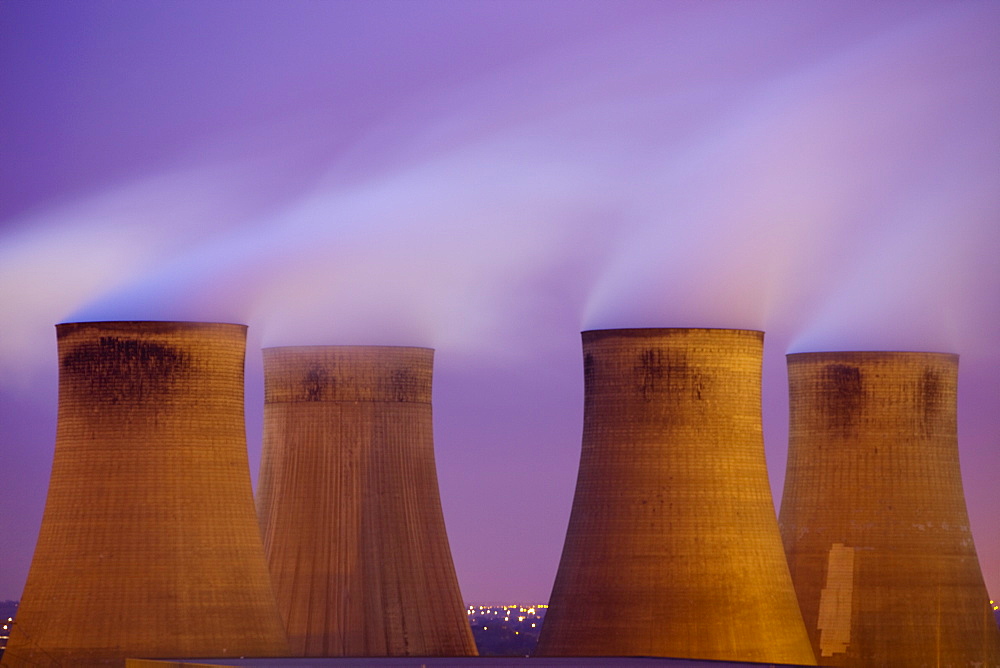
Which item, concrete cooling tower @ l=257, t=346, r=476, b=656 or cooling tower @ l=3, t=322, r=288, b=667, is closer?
cooling tower @ l=3, t=322, r=288, b=667

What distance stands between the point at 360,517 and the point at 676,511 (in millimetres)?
4923

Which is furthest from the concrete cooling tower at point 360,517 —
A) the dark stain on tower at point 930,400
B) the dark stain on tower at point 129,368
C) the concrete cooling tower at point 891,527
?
the dark stain on tower at point 930,400

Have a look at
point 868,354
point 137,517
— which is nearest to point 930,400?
point 868,354

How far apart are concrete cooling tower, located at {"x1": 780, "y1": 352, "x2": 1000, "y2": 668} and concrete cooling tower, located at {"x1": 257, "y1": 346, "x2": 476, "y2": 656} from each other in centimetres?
565

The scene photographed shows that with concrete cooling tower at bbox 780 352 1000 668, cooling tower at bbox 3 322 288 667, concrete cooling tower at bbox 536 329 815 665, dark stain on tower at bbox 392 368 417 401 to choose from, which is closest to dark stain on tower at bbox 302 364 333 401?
dark stain on tower at bbox 392 368 417 401

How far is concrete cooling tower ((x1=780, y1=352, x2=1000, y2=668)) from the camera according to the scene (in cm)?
3212

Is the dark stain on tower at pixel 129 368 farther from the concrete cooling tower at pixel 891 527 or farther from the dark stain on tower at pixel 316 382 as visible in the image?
the concrete cooling tower at pixel 891 527

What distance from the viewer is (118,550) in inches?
1051

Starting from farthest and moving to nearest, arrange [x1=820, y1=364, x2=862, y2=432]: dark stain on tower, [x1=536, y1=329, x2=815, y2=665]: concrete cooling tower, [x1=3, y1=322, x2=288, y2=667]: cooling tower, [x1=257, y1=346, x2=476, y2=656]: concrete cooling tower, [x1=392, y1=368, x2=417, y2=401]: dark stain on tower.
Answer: [x1=820, y1=364, x2=862, y2=432]: dark stain on tower < [x1=392, y1=368, x2=417, y2=401]: dark stain on tower < [x1=257, y1=346, x2=476, y2=656]: concrete cooling tower < [x1=536, y1=329, x2=815, y2=665]: concrete cooling tower < [x1=3, y1=322, x2=288, y2=667]: cooling tower

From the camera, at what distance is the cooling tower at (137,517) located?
26625 millimetres

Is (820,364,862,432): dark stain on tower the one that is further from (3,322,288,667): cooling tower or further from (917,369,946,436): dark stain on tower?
(3,322,288,667): cooling tower

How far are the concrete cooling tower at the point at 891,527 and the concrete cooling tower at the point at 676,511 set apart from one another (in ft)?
13.3

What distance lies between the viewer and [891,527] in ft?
106

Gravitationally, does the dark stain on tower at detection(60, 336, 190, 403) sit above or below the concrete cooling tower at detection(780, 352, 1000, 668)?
above
